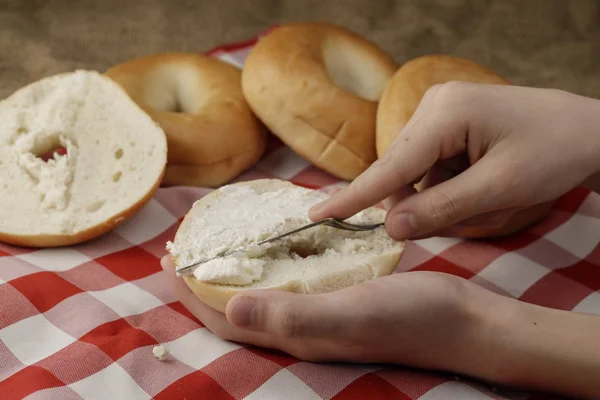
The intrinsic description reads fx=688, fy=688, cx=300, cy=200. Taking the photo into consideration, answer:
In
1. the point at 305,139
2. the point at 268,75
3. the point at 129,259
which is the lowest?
the point at 129,259

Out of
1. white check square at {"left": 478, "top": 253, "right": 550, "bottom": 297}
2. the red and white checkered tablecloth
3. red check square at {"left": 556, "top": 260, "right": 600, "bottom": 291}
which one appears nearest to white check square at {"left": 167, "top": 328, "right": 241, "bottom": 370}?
the red and white checkered tablecloth

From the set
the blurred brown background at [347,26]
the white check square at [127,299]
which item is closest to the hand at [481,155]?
the white check square at [127,299]

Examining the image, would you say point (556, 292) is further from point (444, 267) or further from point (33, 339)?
point (33, 339)

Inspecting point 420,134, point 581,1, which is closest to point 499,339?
point 420,134

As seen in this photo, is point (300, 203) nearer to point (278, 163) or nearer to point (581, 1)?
point (278, 163)

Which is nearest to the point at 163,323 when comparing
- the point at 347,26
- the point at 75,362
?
the point at 75,362

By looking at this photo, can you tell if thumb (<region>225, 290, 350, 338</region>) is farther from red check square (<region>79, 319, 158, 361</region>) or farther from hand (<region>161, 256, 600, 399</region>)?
red check square (<region>79, 319, 158, 361</region>)
